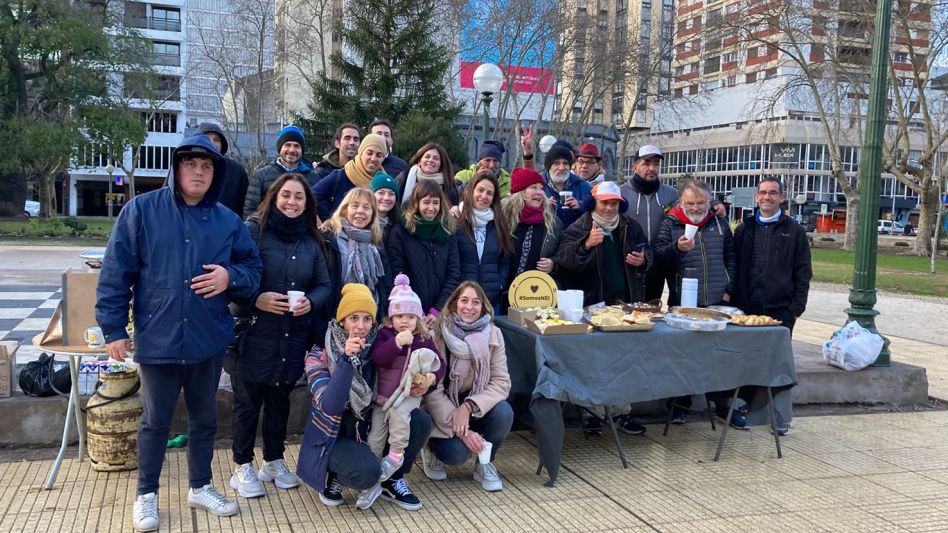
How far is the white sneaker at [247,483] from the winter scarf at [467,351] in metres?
1.19

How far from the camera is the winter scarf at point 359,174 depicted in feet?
18.7

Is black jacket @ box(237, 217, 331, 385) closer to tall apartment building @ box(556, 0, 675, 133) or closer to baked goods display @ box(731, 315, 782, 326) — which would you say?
baked goods display @ box(731, 315, 782, 326)

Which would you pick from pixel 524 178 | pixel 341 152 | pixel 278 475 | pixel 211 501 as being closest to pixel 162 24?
pixel 341 152

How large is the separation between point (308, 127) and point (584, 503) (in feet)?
64.2

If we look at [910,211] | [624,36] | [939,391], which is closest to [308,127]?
[624,36]

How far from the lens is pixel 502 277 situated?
552 centimetres

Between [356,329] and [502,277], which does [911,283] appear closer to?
[502,277]

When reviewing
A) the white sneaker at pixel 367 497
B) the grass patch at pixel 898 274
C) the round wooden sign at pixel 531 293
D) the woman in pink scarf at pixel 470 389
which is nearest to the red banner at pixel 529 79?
the grass patch at pixel 898 274

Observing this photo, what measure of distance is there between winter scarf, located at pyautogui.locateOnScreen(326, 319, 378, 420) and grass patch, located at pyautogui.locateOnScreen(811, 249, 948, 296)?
17388mm

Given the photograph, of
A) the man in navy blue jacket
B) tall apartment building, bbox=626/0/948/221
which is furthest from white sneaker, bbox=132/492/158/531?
tall apartment building, bbox=626/0/948/221

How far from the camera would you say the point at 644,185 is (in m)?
6.43

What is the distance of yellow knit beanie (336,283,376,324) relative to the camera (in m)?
4.08

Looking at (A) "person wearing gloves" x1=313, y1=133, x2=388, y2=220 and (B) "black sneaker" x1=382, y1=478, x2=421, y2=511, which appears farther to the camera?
(A) "person wearing gloves" x1=313, y1=133, x2=388, y2=220

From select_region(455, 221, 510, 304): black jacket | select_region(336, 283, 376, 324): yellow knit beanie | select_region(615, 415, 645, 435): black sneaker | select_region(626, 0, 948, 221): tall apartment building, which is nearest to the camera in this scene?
select_region(336, 283, 376, 324): yellow knit beanie
